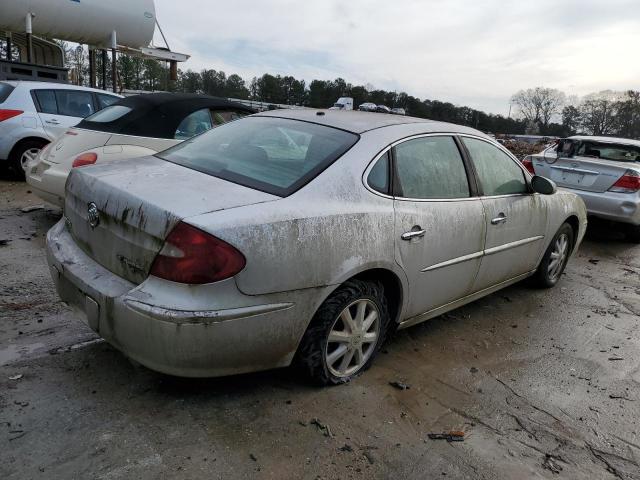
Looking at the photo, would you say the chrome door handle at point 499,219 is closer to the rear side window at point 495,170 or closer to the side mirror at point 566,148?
the rear side window at point 495,170

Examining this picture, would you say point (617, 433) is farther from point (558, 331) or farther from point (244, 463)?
point (244, 463)

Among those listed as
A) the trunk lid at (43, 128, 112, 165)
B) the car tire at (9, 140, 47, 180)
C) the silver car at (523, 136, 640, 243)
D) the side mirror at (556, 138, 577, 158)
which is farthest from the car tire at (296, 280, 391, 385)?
the car tire at (9, 140, 47, 180)

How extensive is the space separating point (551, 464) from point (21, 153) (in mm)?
7994

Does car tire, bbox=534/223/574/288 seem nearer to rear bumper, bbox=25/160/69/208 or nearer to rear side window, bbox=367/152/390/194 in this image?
rear side window, bbox=367/152/390/194

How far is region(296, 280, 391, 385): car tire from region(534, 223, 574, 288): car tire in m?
2.32

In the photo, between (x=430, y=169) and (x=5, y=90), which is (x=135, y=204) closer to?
(x=430, y=169)

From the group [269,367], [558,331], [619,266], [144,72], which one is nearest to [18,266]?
[269,367]

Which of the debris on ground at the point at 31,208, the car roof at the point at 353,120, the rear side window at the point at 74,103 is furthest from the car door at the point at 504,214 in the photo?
the rear side window at the point at 74,103

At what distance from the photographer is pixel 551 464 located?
253 cm

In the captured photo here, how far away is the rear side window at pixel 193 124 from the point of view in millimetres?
5809

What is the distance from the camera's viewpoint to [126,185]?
260 cm

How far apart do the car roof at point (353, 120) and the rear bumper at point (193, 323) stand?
121cm

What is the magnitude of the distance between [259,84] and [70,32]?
2787cm

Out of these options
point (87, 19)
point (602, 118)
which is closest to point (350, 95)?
point (87, 19)
